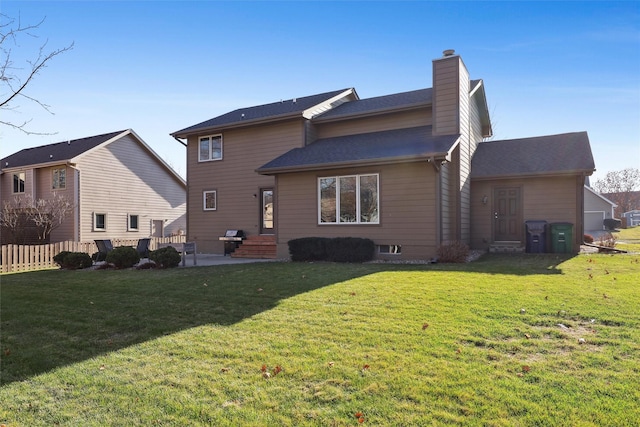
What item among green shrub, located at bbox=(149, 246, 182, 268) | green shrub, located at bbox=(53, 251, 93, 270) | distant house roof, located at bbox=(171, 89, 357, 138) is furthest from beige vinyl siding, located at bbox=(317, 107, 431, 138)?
green shrub, located at bbox=(53, 251, 93, 270)

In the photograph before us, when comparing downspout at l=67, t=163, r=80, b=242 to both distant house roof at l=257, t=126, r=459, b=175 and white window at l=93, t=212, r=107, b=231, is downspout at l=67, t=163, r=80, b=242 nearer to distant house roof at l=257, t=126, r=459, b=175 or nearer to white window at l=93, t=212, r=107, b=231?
white window at l=93, t=212, r=107, b=231

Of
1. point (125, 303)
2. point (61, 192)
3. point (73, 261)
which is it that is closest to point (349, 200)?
point (125, 303)

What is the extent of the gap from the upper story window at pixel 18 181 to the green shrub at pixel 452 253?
86.3ft

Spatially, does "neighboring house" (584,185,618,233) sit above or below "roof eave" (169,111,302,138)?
below

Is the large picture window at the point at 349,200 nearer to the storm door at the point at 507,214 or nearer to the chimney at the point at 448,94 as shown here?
the chimney at the point at 448,94

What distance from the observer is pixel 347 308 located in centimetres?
561

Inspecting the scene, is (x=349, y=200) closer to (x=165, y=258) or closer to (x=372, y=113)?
(x=372, y=113)

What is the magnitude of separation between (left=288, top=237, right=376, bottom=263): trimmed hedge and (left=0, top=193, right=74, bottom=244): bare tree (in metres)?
16.1

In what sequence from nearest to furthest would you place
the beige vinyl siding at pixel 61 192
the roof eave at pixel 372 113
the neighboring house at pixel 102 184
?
1. the roof eave at pixel 372 113
2. the beige vinyl siding at pixel 61 192
3. the neighboring house at pixel 102 184

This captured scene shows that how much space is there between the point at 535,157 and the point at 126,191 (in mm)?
22764

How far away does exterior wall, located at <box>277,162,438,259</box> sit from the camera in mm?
11758

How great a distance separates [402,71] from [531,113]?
807 centimetres

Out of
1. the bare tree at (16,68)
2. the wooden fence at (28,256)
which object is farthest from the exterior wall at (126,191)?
the bare tree at (16,68)

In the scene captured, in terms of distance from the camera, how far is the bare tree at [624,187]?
49.6 meters
